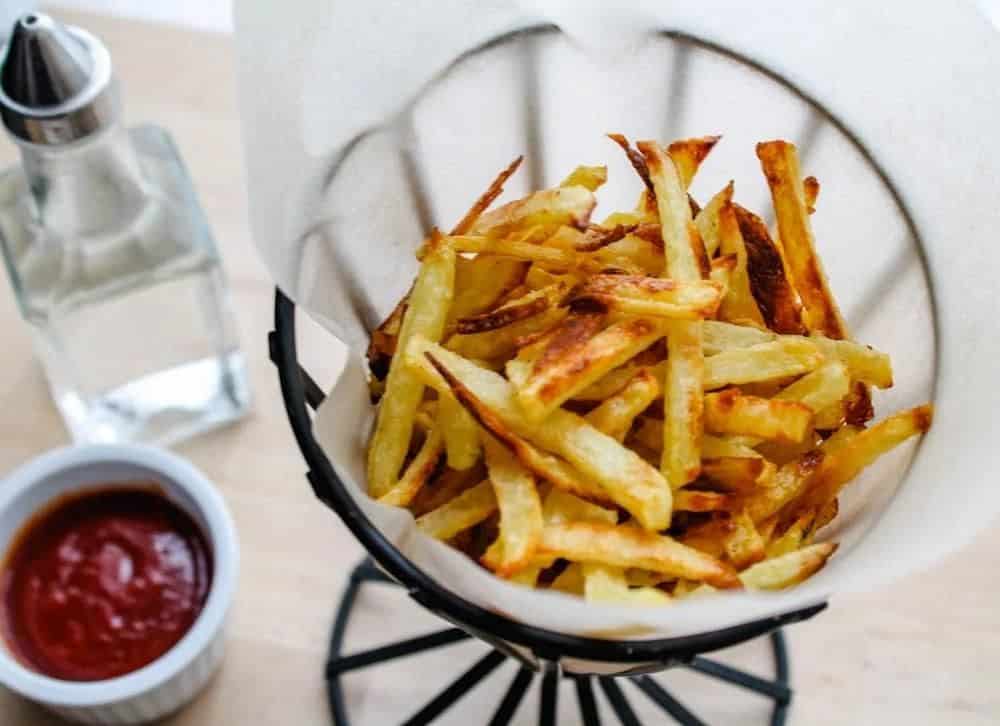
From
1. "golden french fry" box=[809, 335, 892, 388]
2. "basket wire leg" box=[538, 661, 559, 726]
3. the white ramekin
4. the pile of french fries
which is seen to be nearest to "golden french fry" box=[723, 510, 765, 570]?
the pile of french fries

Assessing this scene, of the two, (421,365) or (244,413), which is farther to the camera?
(244,413)

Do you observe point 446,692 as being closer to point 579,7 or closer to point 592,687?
point 592,687

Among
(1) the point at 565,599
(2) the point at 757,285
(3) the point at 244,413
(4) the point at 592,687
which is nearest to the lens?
(1) the point at 565,599

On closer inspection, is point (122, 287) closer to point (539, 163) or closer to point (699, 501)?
point (539, 163)

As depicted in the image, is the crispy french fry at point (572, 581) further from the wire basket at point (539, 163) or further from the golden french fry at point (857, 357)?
the golden french fry at point (857, 357)

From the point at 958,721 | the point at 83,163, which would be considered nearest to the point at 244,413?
the point at 83,163

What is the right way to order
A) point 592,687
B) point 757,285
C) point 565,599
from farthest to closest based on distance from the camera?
point 592,687
point 757,285
point 565,599

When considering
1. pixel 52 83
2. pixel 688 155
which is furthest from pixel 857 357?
pixel 52 83
